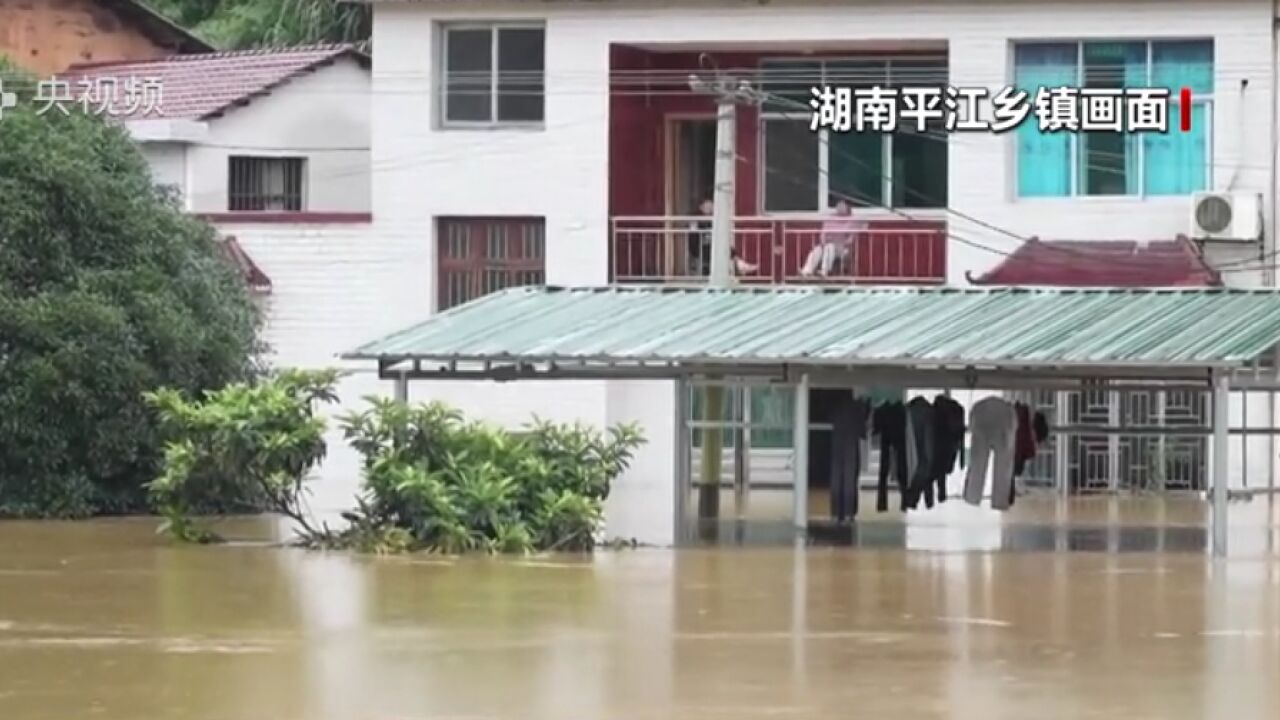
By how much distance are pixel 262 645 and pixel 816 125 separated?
662 inches

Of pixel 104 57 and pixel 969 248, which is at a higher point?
pixel 104 57

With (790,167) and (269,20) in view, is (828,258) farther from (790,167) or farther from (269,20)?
(269,20)

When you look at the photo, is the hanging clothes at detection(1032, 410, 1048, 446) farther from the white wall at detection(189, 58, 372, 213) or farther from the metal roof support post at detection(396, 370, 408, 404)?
the white wall at detection(189, 58, 372, 213)

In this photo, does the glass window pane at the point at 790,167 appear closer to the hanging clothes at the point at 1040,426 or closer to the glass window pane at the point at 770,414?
the glass window pane at the point at 770,414

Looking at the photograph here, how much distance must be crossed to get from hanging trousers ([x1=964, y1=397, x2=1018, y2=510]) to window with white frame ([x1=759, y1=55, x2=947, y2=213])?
26.4 ft

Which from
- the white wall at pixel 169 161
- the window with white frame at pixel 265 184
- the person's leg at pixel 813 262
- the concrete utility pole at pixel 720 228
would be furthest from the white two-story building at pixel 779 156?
the concrete utility pole at pixel 720 228

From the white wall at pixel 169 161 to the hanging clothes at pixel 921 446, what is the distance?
12.3 metres

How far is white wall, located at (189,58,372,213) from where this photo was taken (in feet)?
130

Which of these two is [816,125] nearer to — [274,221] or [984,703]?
[274,221]

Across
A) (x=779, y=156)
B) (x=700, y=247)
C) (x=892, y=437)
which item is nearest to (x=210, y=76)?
(x=700, y=247)

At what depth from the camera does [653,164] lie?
1559 inches

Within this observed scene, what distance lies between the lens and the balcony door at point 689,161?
3975cm

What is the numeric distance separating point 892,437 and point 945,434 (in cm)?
59

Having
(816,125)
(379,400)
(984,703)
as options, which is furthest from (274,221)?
(984,703)
